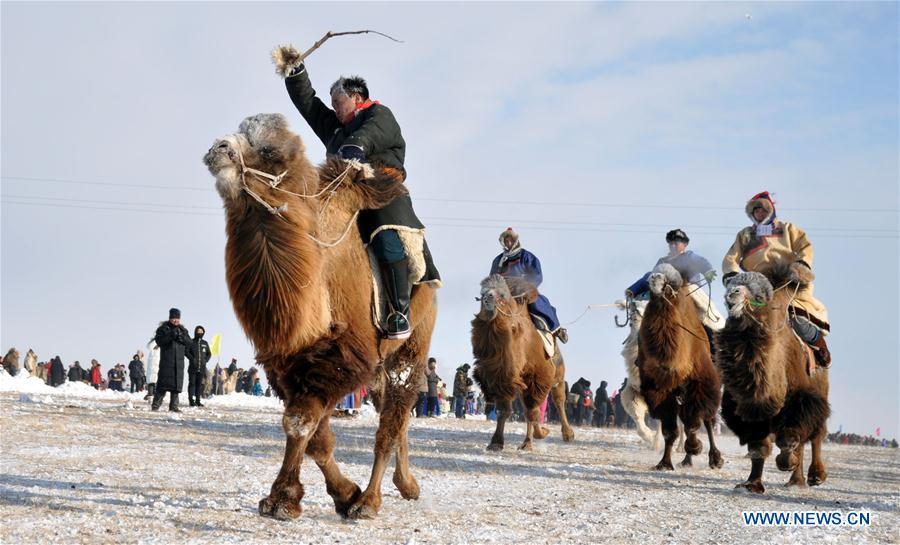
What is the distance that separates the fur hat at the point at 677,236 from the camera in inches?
511

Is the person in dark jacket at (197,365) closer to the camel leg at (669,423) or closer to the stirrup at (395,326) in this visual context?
the camel leg at (669,423)

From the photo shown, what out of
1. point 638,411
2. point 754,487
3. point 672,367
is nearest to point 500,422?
point 638,411

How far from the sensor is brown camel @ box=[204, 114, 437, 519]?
5773 mm

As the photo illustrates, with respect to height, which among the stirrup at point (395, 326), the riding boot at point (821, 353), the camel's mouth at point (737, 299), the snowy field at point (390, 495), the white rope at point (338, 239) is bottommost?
the snowy field at point (390, 495)

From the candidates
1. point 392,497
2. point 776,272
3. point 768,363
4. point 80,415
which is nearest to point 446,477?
point 392,497

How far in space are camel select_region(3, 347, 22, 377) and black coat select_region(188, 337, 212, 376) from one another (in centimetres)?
1236

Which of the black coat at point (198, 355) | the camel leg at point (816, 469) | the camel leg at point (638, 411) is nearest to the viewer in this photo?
the camel leg at point (816, 469)

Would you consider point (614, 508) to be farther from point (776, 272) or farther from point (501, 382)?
point (501, 382)

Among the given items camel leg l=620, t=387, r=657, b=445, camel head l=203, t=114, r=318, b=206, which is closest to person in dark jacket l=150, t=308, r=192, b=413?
→ camel leg l=620, t=387, r=657, b=445

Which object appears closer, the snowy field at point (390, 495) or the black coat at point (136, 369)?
the snowy field at point (390, 495)

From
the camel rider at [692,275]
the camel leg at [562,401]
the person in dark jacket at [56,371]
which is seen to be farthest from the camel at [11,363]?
the camel rider at [692,275]

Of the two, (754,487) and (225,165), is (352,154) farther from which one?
(754,487)

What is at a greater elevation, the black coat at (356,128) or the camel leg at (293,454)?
the black coat at (356,128)

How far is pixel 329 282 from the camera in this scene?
6.23 m
